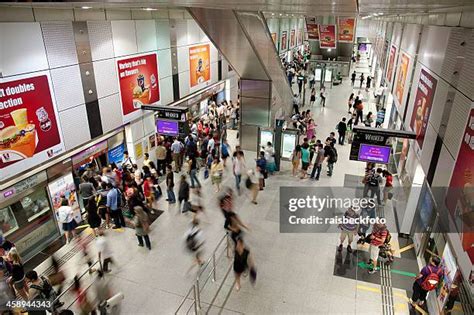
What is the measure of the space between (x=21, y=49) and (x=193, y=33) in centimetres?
801

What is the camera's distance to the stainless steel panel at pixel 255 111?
1355 cm

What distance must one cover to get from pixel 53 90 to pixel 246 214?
5730 millimetres

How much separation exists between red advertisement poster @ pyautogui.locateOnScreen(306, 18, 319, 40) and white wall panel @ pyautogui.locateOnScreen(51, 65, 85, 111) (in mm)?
20089

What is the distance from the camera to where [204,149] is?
12305mm

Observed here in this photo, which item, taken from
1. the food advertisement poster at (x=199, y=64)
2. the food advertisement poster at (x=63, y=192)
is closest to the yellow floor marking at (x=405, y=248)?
the food advertisement poster at (x=63, y=192)

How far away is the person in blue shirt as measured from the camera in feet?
27.1

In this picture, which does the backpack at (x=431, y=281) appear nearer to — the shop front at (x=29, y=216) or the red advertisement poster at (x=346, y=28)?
the shop front at (x=29, y=216)

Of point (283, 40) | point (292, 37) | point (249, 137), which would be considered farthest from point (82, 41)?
point (292, 37)

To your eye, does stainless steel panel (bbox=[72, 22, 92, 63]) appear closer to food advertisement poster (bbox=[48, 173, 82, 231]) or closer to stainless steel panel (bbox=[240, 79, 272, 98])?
food advertisement poster (bbox=[48, 173, 82, 231])

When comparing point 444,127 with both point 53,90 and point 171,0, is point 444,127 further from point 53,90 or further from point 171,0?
point 53,90

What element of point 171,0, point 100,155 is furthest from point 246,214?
point 171,0

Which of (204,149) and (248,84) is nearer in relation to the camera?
(204,149)

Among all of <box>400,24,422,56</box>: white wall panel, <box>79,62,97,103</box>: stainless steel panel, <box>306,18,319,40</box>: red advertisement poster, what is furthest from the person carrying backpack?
<box>306,18,319,40</box>: red advertisement poster

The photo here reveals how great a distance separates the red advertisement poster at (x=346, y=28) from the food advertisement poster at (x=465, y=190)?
2212 centimetres
